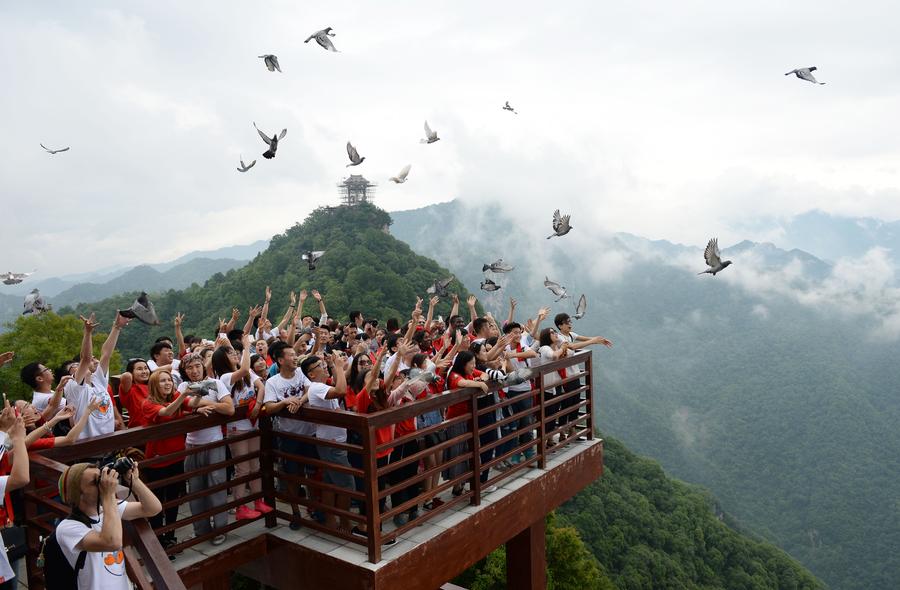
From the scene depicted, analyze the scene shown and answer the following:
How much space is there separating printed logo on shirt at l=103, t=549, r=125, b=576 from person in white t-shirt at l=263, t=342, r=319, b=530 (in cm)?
189

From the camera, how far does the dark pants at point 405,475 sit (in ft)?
18.7

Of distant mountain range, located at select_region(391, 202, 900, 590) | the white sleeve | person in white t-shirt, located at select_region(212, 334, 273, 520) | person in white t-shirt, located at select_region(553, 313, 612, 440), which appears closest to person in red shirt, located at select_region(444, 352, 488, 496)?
person in white t-shirt, located at select_region(212, 334, 273, 520)

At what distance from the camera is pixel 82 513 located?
3.25 metres

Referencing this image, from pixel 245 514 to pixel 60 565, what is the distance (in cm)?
248

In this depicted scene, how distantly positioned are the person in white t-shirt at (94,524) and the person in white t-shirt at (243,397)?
6.30 ft

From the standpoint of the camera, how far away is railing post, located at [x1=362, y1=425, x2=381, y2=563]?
189 inches

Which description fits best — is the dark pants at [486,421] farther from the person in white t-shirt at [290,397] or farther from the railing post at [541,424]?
the person in white t-shirt at [290,397]

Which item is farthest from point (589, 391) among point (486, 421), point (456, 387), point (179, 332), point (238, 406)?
point (179, 332)

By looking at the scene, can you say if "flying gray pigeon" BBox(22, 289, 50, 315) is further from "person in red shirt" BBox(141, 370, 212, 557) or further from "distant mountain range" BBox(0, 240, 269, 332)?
"distant mountain range" BBox(0, 240, 269, 332)

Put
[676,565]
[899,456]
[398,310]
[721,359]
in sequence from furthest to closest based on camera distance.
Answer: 1. [721,359]
2. [899,456]
3. [398,310]
4. [676,565]

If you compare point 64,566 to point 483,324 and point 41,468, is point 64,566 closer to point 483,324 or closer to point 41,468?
point 41,468

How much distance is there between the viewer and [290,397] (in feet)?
17.6

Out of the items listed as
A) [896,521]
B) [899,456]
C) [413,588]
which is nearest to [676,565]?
[413,588]

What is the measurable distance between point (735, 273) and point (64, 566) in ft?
695
